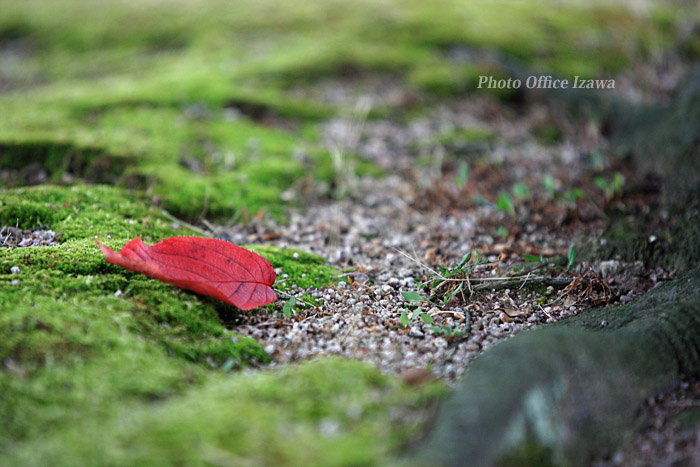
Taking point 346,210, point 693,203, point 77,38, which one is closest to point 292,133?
point 346,210

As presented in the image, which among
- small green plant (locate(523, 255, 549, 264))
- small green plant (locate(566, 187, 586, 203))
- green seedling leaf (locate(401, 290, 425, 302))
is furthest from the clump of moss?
small green plant (locate(566, 187, 586, 203))

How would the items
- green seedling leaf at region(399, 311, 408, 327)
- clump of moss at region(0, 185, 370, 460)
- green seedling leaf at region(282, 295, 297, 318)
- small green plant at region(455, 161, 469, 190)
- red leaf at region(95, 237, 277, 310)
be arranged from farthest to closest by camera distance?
1. small green plant at region(455, 161, 469, 190)
2. green seedling leaf at region(282, 295, 297, 318)
3. green seedling leaf at region(399, 311, 408, 327)
4. red leaf at region(95, 237, 277, 310)
5. clump of moss at region(0, 185, 370, 460)

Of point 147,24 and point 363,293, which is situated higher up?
point 147,24

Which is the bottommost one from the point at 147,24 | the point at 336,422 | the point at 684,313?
the point at 684,313

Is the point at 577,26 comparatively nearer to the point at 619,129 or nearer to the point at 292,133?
the point at 619,129

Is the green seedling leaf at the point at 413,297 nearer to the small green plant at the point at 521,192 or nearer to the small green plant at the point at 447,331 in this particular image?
the small green plant at the point at 447,331

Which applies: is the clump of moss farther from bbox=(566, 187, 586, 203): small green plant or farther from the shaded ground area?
bbox=(566, 187, 586, 203): small green plant
